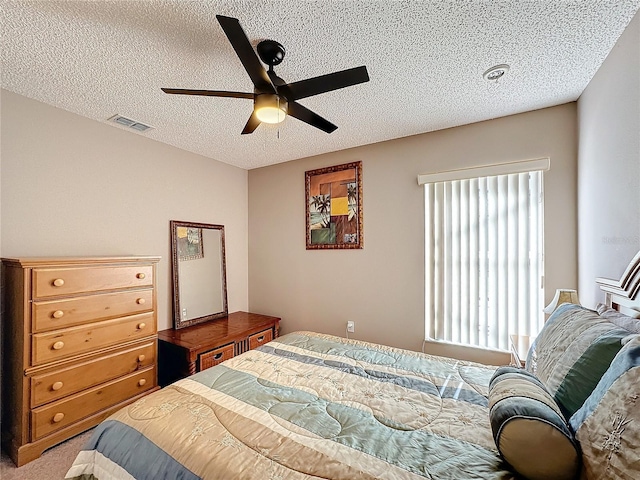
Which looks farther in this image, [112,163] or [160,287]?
[160,287]

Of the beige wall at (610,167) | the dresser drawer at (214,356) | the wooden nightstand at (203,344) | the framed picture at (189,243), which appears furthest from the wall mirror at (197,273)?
the beige wall at (610,167)

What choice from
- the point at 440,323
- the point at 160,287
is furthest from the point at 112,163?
the point at 440,323

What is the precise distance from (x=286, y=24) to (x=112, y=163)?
2.18 meters

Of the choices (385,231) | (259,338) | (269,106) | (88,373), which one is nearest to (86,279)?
(88,373)

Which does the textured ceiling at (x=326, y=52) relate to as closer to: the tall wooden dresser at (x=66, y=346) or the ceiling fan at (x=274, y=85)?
the ceiling fan at (x=274, y=85)

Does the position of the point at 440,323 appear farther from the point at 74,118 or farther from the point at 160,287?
the point at 74,118

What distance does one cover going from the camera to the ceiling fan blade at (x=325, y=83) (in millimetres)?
1410

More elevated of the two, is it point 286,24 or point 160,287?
point 286,24

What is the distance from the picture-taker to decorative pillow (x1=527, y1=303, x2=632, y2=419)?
96 cm

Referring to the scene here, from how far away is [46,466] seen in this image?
183 centimetres

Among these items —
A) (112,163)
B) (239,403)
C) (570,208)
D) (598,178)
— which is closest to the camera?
(239,403)

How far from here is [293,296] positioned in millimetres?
3658

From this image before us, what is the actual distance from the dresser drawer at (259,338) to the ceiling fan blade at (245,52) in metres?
2.51

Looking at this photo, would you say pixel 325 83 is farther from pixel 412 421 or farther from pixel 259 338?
pixel 259 338
